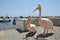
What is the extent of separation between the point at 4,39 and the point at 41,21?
2617 mm

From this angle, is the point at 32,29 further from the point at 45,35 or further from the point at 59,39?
the point at 59,39

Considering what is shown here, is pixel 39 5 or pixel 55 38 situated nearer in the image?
pixel 55 38

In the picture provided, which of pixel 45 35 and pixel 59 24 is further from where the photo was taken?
pixel 59 24

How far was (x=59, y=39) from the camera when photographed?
8484 mm

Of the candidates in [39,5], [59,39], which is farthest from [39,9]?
[59,39]

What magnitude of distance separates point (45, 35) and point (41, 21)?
3.24ft

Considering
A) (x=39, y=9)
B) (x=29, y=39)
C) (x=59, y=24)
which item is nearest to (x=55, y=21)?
(x=59, y=24)

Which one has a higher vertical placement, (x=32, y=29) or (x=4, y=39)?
(x=32, y=29)

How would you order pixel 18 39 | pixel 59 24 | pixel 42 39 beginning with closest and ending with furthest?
pixel 42 39 → pixel 18 39 → pixel 59 24

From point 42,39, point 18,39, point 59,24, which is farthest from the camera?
point 59,24

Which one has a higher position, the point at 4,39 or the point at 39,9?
the point at 39,9

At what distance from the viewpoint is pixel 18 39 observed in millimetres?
8906

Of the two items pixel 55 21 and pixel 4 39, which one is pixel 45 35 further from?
pixel 55 21

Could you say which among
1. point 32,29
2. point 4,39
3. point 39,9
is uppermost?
point 39,9
